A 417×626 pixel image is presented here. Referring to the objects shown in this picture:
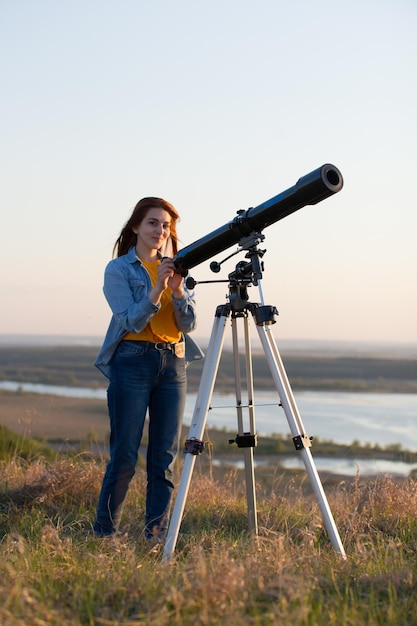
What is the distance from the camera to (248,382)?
3816 millimetres

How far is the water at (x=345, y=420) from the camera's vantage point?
516 inches

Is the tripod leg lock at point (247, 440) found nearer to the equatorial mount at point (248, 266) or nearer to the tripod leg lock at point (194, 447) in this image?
the tripod leg lock at point (194, 447)

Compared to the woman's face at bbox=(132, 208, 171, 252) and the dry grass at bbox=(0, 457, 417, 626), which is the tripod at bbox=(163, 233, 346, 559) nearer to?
the dry grass at bbox=(0, 457, 417, 626)

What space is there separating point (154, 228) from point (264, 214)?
868 millimetres

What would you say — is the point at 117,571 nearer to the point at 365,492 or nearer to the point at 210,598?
the point at 210,598

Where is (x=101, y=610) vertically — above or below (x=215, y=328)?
below

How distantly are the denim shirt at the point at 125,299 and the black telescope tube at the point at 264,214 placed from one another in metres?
0.24

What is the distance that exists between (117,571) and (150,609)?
0.54m

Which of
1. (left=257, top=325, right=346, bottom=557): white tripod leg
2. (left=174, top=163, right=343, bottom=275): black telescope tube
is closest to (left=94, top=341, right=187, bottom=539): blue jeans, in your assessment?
(left=174, top=163, right=343, bottom=275): black telescope tube

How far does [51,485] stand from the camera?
5.04 m

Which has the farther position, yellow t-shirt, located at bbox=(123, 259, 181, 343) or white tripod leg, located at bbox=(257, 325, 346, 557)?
yellow t-shirt, located at bbox=(123, 259, 181, 343)

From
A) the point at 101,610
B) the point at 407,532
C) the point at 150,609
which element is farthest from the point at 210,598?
the point at 407,532

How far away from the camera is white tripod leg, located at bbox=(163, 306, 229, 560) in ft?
11.2

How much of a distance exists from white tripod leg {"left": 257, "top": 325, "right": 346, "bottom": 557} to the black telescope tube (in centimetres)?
50
